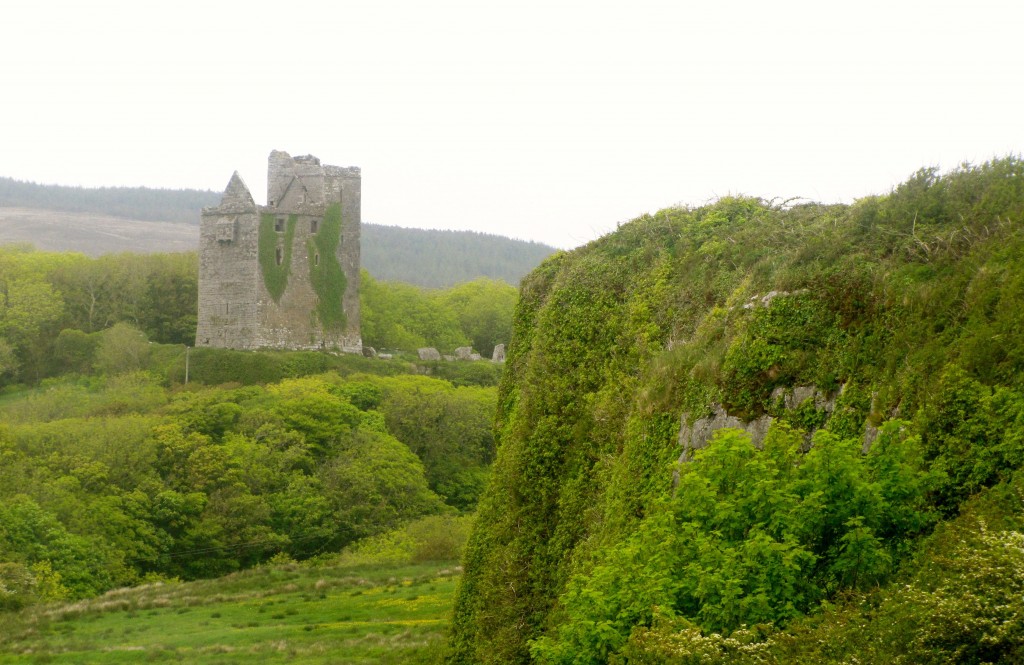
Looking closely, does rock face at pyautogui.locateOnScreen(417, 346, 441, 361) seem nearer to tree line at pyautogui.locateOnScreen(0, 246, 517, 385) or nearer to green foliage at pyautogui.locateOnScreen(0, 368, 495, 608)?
tree line at pyautogui.locateOnScreen(0, 246, 517, 385)

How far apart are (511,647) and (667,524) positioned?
19.6 ft

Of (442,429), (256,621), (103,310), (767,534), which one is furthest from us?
(103,310)

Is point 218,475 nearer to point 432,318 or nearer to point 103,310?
point 103,310

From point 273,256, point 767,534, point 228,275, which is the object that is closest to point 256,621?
point 767,534

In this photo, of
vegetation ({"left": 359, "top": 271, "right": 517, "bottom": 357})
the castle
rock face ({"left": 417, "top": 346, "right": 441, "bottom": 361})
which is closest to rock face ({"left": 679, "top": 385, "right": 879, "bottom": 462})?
the castle

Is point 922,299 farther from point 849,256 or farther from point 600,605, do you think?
point 600,605

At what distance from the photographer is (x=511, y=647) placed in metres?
16.4

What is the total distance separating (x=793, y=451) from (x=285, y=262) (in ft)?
224

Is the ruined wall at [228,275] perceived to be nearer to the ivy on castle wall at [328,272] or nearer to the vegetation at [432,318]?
the ivy on castle wall at [328,272]

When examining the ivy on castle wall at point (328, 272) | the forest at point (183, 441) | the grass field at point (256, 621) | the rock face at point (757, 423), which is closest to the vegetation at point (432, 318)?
the forest at point (183, 441)

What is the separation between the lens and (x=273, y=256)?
7650 cm

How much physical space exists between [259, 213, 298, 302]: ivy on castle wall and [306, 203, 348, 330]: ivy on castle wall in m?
1.34

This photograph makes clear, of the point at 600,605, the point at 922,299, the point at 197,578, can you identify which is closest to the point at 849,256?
the point at 922,299

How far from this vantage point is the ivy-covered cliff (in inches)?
351
